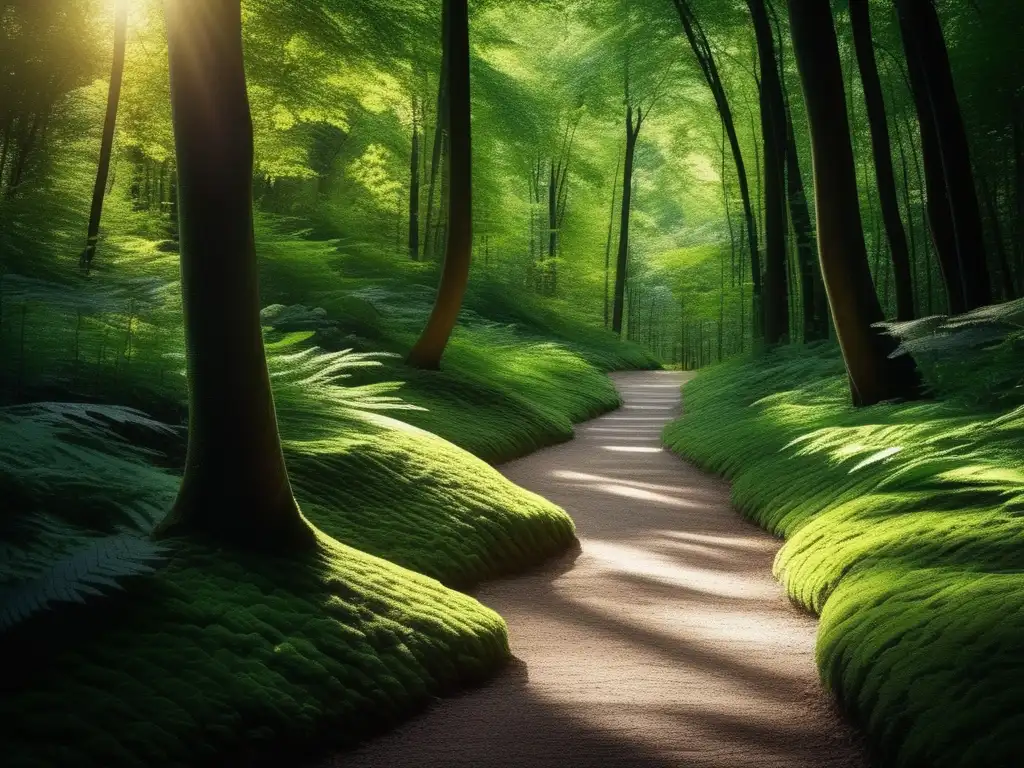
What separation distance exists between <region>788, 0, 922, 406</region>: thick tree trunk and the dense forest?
1.2 inches

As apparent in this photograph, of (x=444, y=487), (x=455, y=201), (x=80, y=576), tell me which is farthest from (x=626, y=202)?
(x=80, y=576)

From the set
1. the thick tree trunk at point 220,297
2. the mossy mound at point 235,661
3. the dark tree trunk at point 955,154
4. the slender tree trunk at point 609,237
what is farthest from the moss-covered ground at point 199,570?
the slender tree trunk at point 609,237

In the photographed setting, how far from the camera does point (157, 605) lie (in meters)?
3.41

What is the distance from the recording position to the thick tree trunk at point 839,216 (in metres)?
8.25

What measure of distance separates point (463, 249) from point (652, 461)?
11.1ft

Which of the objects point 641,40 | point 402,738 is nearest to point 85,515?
point 402,738

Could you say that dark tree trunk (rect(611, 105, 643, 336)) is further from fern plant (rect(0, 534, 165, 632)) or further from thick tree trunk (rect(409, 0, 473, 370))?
fern plant (rect(0, 534, 165, 632))

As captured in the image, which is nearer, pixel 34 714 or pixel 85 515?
pixel 34 714

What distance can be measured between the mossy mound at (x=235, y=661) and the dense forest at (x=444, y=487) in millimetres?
13

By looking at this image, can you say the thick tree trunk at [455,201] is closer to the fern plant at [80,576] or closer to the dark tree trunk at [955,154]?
the dark tree trunk at [955,154]

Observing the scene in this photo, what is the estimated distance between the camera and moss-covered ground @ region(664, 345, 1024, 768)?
9.32 ft

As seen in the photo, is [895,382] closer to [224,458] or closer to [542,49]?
[224,458]

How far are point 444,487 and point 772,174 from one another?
11482 mm

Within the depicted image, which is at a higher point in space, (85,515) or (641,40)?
(641,40)
